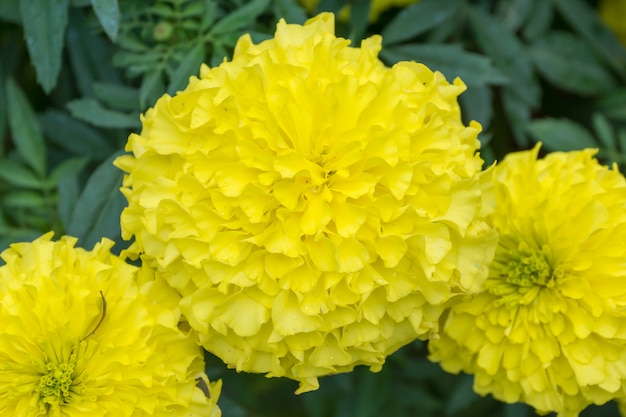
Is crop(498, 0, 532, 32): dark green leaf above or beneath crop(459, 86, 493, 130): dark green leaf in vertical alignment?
above

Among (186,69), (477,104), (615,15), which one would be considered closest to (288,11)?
(186,69)

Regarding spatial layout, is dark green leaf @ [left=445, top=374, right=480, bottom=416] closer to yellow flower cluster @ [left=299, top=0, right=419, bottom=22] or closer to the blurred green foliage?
the blurred green foliage

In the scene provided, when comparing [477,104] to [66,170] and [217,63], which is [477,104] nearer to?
[217,63]

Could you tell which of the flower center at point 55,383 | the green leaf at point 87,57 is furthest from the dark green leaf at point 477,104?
the flower center at point 55,383

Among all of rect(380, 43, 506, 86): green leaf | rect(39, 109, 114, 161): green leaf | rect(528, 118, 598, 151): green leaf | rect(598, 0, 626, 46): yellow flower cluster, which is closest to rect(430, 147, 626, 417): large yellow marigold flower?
rect(380, 43, 506, 86): green leaf

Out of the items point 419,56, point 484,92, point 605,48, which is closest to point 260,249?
point 419,56

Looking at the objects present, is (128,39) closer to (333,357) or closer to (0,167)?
(0,167)

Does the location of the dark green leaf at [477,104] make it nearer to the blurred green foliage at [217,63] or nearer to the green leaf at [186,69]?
the blurred green foliage at [217,63]
